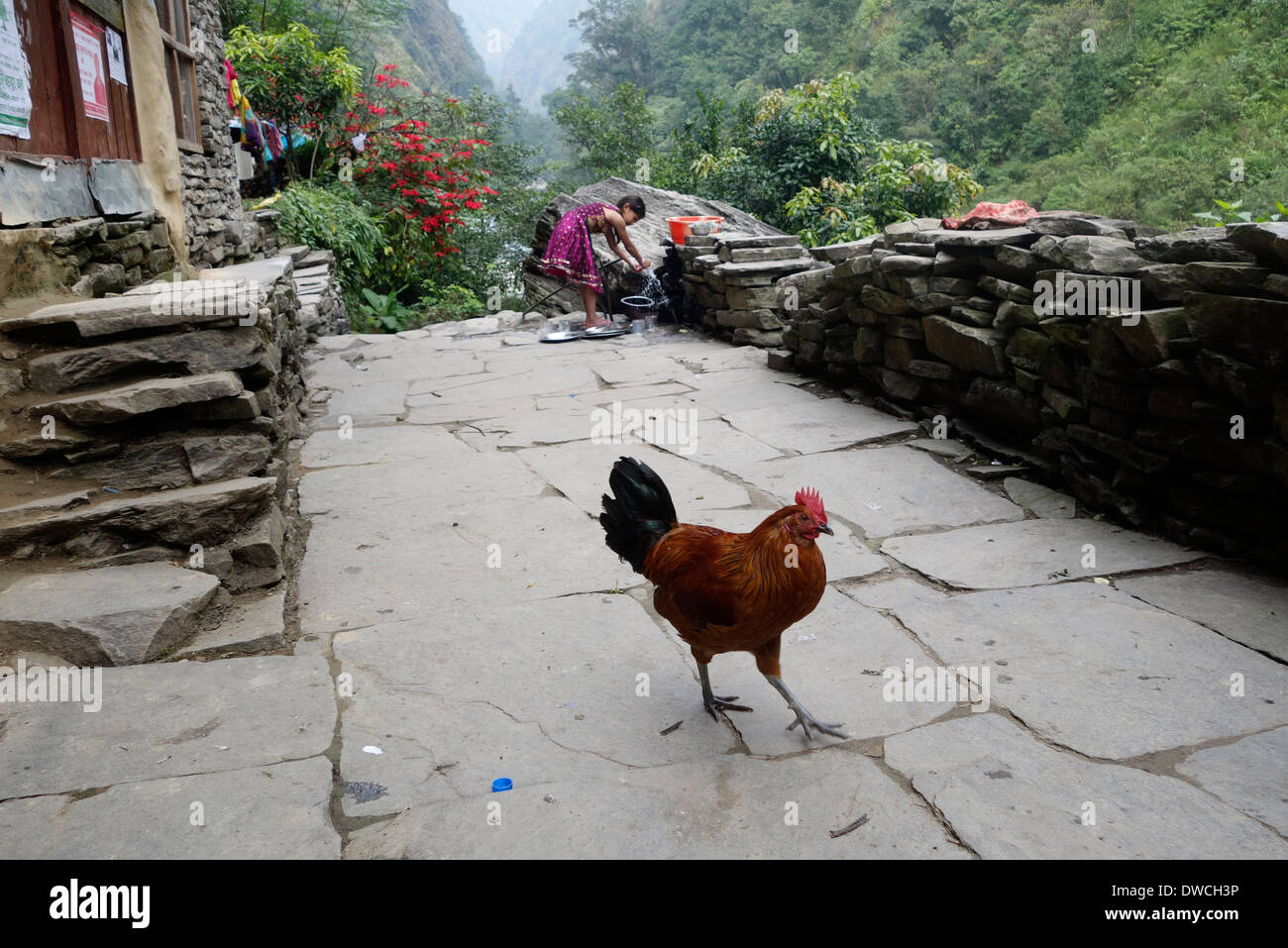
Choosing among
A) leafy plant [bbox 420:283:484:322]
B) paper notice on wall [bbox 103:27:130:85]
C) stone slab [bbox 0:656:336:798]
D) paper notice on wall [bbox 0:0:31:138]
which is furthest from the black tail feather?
leafy plant [bbox 420:283:484:322]

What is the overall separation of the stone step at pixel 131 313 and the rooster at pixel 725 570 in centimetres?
222

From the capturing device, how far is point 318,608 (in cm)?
335

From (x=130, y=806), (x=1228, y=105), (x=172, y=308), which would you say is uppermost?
(x=1228, y=105)

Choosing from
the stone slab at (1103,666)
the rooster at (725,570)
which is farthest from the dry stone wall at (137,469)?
the stone slab at (1103,666)

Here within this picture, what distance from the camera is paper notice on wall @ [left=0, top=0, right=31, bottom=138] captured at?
13.6 ft

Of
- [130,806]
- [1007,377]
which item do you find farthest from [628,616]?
[1007,377]

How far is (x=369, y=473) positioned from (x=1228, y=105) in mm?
Result: 19814

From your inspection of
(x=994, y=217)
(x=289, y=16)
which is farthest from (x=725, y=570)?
(x=289, y=16)

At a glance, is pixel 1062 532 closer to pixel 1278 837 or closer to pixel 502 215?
pixel 1278 837

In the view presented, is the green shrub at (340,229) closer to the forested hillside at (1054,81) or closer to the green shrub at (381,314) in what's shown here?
the green shrub at (381,314)

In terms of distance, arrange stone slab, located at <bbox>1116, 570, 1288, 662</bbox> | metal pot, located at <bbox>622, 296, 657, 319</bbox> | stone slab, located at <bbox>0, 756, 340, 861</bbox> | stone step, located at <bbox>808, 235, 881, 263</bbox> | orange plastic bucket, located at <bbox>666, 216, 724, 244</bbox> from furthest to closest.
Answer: orange plastic bucket, located at <bbox>666, 216, 724, 244</bbox> < metal pot, located at <bbox>622, 296, 657, 319</bbox> < stone step, located at <bbox>808, 235, 881, 263</bbox> < stone slab, located at <bbox>1116, 570, 1288, 662</bbox> < stone slab, located at <bbox>0, 756, 340, 861</bbox>

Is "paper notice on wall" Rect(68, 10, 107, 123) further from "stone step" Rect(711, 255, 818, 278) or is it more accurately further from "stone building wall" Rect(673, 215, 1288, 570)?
"stone step" Rect(711, 255, 818, 278)

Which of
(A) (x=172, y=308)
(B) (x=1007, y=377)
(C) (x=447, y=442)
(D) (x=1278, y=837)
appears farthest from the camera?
(C) (x=447, y=442)

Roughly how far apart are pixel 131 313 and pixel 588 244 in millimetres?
6559
